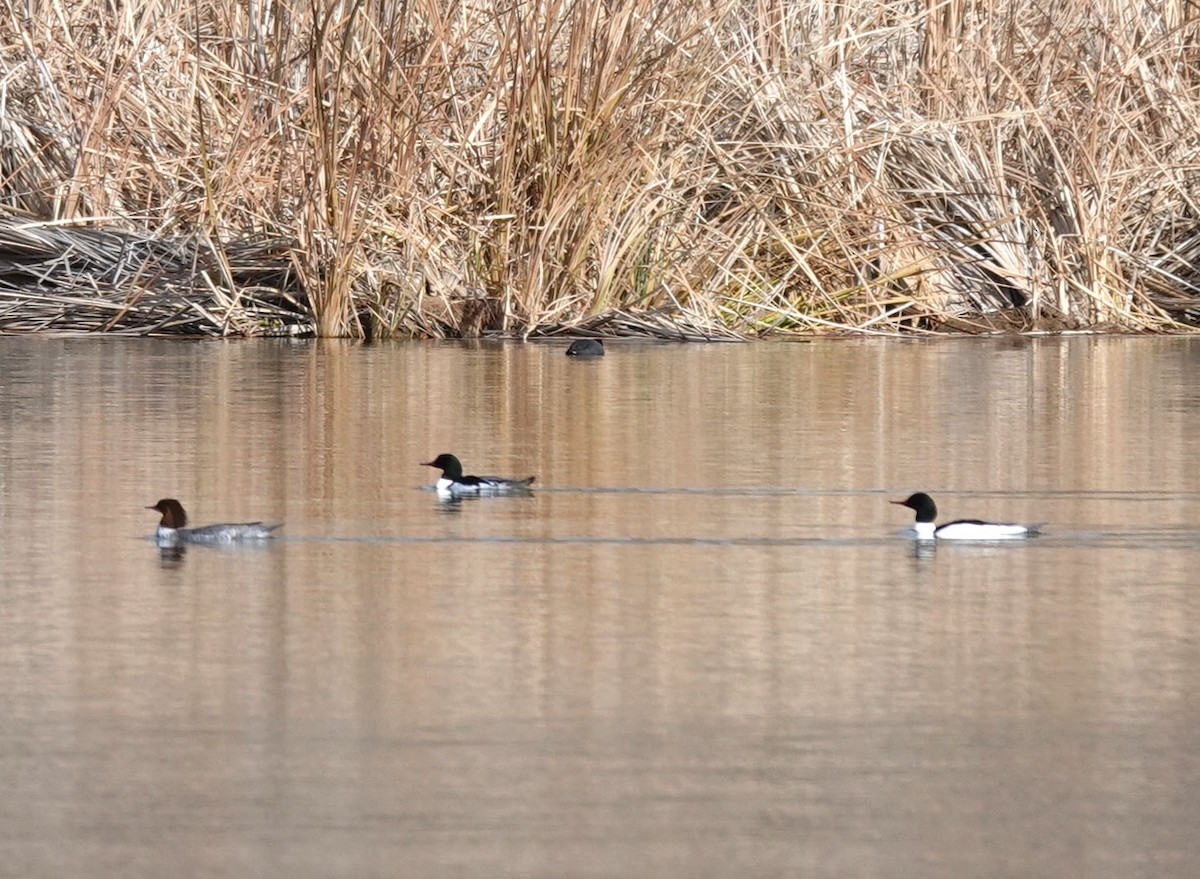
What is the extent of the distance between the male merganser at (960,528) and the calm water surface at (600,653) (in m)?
0.05

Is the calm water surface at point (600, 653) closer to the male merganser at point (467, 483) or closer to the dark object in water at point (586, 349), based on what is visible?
the male merganser at point (467, 483)

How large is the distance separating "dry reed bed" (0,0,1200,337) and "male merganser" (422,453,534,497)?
22.1ft

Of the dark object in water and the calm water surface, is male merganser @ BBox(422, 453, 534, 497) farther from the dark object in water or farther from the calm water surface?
the dark object in water

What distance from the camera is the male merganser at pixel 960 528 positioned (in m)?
A: 6.71

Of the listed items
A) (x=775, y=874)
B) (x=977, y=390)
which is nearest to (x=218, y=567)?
(x=775, y=874)

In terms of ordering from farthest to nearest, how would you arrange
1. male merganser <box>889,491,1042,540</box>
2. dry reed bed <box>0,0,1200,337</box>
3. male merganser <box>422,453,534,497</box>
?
1. dry reed bed <box>0,0,1200,337</box>
2. male merganser <box>422,453,534,497</box>
3. male merganser <box>889,491,1042,540</box>

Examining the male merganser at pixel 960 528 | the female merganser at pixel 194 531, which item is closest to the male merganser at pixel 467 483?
the female merganser at pixel 194 531

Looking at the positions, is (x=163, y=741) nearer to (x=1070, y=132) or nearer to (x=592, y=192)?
(x=592, y=192)

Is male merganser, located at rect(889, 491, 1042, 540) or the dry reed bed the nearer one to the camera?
male merganser, located at rect(889, 491, 1042, 540)

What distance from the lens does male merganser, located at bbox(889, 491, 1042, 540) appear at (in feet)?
22.0

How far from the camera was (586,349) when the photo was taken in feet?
44.3

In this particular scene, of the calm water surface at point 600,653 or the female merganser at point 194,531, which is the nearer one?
the calm water surface at point 600,653

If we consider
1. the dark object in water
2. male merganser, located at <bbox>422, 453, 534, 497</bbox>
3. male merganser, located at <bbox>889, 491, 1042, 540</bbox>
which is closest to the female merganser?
male merganser, located at <bbox>422, 453, 534, 497</bbox>

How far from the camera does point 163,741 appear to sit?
4.18 m
